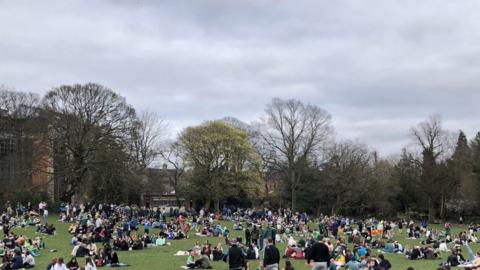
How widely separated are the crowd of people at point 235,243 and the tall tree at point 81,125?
6.65m

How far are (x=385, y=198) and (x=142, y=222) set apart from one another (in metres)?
33.5

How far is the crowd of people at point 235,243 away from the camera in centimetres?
1803

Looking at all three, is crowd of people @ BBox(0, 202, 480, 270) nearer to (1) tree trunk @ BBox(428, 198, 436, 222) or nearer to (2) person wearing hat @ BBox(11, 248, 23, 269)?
(2) person wearing hat @ BBox(11, 248, 23, 269)

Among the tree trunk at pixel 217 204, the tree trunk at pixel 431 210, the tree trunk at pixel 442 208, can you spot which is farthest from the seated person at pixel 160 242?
the tree trunk at pixel 442 208

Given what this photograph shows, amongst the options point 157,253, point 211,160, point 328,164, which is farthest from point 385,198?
point 157,253

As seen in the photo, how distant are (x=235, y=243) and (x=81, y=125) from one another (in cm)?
3525

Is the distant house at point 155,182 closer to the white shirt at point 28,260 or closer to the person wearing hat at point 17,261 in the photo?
the white shirt at point 28,260

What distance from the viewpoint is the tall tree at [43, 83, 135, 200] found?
47.7 m

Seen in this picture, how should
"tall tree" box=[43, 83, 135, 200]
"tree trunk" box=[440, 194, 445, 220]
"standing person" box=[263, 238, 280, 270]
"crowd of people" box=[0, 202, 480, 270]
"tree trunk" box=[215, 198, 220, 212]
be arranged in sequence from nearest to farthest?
"standing person" box=[263, 238, 280, 270], "crowd of people" box=[0, 202, 480, 270], "tall tree" box=[43, 83, 135, 200], "tree trunk" box=[440, 194, 445, 220], "tree trunk" box=[215, 198, 220, 212]

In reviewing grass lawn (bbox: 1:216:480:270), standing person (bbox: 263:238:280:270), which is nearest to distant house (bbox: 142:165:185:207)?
grass lawn (bbox: 1:216:480:270)

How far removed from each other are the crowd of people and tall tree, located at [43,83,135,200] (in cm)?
665

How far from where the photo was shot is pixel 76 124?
4788 centimetres

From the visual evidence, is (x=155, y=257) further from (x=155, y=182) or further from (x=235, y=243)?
(x=155, y=182)

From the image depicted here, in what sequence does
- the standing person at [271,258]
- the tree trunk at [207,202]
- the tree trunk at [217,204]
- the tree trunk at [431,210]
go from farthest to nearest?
the tree trunk at [207,202], the tree trunk at [217,204], the tree trunk at [431,210], the standing person at [271,258]
